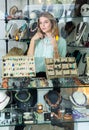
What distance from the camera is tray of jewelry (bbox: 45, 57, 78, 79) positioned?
5.88 ft

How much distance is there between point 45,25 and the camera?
73.2 inches

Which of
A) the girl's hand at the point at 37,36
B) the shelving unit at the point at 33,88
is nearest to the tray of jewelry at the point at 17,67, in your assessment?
the shelving unit at the point at 33,88

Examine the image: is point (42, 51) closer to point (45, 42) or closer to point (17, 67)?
point (45, 42)

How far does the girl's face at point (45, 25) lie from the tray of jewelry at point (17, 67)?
0.19m

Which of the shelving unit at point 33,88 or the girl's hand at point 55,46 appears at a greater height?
the girl's hand at point 55,46

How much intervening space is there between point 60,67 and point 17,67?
23 centimetres

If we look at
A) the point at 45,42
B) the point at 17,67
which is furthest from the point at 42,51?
the point at 17,67

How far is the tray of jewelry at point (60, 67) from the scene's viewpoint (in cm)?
179

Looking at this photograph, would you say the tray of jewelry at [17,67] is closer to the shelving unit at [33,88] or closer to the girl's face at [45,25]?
the shelving unit at [33,88]

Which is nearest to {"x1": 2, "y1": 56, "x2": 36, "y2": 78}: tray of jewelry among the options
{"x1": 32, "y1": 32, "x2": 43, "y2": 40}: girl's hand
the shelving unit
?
the shelving unit

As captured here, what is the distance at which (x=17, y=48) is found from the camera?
190cm

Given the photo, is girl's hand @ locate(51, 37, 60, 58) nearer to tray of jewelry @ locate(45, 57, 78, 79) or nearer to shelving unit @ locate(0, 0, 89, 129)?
tray of jewelry @ locate(45, 57, 78, 79)

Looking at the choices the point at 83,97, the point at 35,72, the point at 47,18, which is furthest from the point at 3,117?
the point at 47,18

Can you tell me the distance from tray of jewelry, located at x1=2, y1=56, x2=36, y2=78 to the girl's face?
0.19 meters
